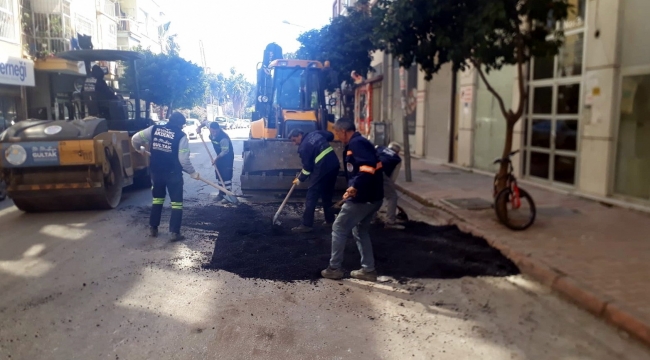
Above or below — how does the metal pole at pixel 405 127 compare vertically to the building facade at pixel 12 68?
below

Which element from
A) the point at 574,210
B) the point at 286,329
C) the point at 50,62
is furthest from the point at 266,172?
the point at 50,62

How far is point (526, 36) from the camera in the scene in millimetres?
7734

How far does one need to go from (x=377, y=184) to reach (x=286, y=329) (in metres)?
1.93

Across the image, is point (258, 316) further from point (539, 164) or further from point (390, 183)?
point (539, 164)

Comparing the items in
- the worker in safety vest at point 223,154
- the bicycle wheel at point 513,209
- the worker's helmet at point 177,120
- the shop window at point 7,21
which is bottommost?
the bicycle wheel at point 513,209

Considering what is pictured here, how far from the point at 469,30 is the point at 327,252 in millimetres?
3817

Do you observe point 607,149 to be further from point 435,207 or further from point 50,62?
point 50,62

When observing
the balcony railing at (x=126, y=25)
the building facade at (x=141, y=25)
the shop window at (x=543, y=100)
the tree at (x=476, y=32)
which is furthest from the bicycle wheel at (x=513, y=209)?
the balcony railing at (x=126, y=25)

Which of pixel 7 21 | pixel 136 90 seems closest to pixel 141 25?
pixel 7 21

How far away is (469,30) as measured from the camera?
24.6 ft

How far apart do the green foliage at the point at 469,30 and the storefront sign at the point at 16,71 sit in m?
15.2

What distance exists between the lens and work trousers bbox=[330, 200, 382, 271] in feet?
18.0

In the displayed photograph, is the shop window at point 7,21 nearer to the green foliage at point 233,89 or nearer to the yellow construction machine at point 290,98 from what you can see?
the yellow construction machine at point 290,98

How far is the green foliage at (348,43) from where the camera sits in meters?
16.5
